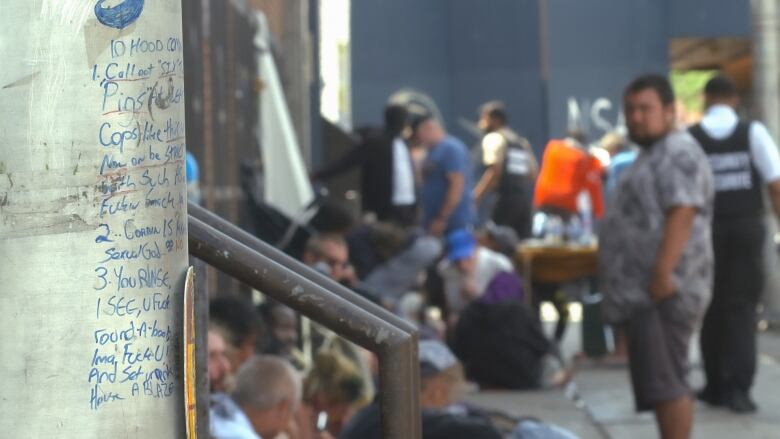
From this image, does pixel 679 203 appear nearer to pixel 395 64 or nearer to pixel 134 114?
pixel 134 114

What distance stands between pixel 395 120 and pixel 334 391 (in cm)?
498

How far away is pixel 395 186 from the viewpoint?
35.4 feet

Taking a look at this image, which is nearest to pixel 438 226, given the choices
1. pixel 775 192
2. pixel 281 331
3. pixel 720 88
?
pixel 720 88

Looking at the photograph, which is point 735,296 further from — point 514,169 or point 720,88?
point 514,169

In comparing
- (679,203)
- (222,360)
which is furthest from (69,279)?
(679,203)

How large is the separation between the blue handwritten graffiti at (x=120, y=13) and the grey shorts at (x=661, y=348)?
14.3 feet

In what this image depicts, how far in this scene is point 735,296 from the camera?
8.27 meters

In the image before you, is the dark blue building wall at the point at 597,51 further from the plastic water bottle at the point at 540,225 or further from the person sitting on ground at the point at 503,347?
the person sitting on ground at the point at 503,347

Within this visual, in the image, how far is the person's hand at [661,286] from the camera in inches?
235

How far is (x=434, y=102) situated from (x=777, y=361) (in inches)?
487

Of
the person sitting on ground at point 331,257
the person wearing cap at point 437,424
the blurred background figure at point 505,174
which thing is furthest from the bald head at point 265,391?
the blurred background figure at point 505,174

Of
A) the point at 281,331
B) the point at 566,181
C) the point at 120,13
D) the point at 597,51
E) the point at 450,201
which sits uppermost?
the point at 597,51

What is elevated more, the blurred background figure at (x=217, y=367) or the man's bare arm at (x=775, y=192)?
the man's bare arm at (x=775, y=192)

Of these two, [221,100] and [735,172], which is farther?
[221,100]
